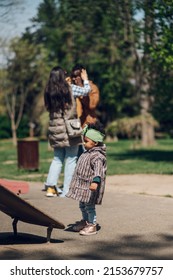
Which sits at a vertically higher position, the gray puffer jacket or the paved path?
the gray puffer jacket

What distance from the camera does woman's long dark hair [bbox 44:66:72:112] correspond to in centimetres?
1227

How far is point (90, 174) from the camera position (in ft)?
28.4

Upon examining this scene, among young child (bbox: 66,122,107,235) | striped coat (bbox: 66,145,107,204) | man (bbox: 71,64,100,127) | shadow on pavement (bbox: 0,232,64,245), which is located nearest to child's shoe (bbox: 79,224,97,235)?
young child (bbox: 66,122,107,235)

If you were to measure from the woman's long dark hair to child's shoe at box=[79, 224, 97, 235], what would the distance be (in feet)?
12.9

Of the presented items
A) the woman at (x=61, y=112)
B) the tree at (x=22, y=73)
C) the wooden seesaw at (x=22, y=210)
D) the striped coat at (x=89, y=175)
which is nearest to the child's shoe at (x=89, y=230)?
the striped coat at (x=89, y=175)

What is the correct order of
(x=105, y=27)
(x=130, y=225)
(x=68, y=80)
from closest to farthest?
(x=130, y=225) → (x=68, y=80) → (x=105, y=27)

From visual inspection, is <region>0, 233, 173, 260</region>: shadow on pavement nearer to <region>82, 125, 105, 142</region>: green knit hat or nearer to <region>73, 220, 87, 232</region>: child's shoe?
<region>73, 220, 87, 232</region>: child's shoe

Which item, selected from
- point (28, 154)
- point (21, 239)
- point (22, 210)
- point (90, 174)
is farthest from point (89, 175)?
point (28, 154)

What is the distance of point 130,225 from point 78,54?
46.7 meters

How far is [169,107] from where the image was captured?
80.3ft

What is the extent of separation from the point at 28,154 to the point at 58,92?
665cm

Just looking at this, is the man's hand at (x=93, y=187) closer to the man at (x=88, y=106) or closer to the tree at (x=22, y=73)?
the man at (x=88, y=106)
